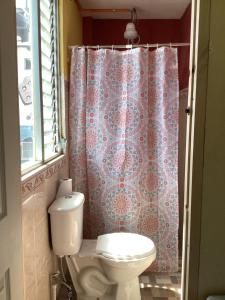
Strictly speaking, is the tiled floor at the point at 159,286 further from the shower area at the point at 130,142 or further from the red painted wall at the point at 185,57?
the red painted wall at the point at 185,57

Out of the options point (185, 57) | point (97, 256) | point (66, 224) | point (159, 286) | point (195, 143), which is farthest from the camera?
point (185, 57)

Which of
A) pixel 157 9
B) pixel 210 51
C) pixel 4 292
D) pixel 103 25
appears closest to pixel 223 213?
pixel 210 51

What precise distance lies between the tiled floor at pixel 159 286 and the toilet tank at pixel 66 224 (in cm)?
48

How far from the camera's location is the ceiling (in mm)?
2660

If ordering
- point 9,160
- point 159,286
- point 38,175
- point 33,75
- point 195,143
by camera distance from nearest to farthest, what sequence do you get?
point 9,160, point 195,143, point 38,175, point 33,75, point 159,286

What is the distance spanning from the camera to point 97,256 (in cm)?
193

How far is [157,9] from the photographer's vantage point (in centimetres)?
282

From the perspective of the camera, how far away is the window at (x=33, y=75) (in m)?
1.58

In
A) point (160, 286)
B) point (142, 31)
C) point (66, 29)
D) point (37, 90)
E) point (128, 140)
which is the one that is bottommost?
point (160, 286)

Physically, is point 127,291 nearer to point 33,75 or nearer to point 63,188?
point 63,188

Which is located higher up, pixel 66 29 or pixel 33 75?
pixel 66 29

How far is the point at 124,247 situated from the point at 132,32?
6.28 feet

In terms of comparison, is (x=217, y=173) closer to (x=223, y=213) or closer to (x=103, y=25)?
(x=223, y=213)

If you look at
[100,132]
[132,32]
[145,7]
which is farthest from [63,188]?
[145,7]
